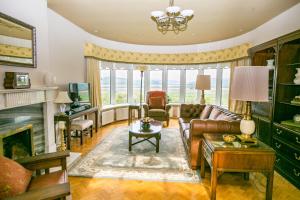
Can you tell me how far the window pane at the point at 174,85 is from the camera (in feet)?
24.4

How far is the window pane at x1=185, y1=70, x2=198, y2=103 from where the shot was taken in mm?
7289

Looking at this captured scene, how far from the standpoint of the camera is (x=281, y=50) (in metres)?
3.16

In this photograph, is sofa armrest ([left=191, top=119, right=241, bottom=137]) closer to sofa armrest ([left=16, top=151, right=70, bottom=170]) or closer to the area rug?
the area rug

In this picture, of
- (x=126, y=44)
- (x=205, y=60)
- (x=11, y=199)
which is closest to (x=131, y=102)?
(x=126, y=44)

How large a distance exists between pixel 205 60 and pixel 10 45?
18.5 feet

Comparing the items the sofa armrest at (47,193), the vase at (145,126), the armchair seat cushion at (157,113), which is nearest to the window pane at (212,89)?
the armchair seat cushion at (157,113)

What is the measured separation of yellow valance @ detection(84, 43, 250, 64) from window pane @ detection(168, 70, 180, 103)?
553mm

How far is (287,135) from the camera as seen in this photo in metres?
2.91

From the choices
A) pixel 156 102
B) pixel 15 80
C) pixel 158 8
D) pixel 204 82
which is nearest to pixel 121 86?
pixel 156 102

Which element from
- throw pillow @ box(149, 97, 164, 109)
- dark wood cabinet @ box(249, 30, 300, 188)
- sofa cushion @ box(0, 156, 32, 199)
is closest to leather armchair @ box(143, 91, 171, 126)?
throw pillow @ box(149, 97, 164, 109)

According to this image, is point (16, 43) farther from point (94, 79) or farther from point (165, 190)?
point (94, 79)

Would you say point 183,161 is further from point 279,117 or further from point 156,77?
point 156,77

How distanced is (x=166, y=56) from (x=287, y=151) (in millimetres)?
5041

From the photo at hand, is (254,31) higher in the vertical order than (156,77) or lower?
higher
